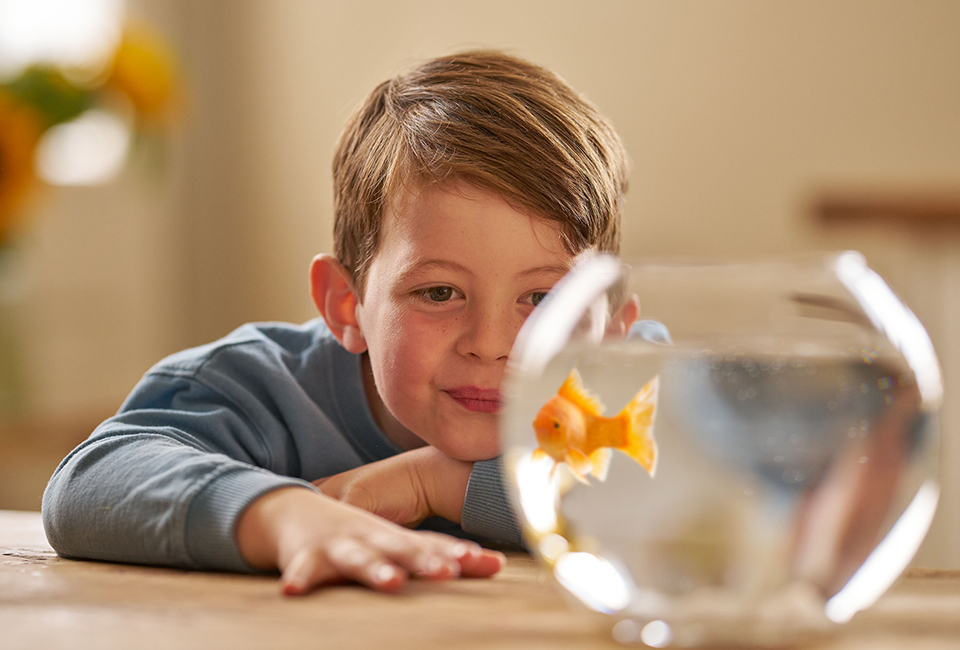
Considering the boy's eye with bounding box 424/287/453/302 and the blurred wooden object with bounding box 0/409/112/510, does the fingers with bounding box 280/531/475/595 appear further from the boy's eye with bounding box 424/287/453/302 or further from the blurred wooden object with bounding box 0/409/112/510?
the blurred wooden object with bounding box 0/409/112/510

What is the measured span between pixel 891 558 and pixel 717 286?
0.13 meters

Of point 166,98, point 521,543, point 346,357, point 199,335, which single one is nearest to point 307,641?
point 521,543

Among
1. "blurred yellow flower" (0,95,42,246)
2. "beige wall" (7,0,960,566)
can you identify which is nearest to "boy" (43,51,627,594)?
"blurred yellow flower" (0,95,42,246)

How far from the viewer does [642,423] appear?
1.31 feet

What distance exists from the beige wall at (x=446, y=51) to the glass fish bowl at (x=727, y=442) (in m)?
2.54

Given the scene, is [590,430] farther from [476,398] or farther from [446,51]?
[446,51]

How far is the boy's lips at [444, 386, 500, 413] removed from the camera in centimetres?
82

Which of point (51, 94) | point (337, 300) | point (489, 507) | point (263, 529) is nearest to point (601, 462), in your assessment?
point (263, 529)

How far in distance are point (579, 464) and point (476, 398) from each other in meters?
0.42

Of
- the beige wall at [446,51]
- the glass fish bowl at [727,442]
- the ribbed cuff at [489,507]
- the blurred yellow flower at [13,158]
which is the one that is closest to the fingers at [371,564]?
the glass fish bowl at [727,442]

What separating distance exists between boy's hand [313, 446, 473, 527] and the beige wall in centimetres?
223

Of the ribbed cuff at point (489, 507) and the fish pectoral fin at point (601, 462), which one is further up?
the fish pectoral fin at point (601, 462)

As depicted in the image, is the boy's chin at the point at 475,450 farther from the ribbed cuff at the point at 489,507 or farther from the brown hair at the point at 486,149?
the brown hair at the point at 486,149

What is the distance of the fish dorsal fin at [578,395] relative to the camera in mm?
417
